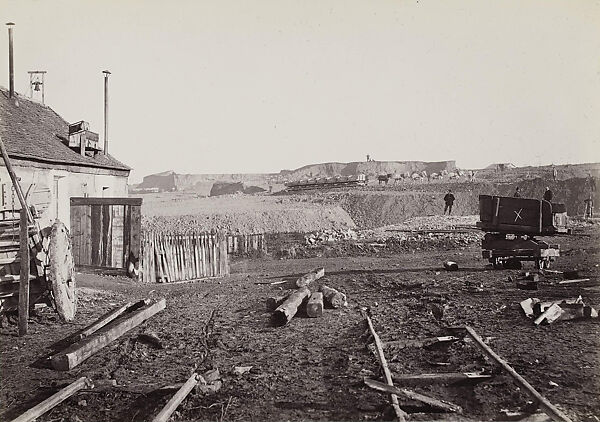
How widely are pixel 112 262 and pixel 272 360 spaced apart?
10512 mm

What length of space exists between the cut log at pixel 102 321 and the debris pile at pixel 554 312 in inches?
332

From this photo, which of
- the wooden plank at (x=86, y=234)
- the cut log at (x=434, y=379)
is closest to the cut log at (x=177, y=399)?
the cut log at (x=434, y=379)

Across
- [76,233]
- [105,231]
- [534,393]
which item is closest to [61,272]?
[105,231]

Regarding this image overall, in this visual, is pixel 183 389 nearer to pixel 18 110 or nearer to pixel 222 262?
pixel 222 262

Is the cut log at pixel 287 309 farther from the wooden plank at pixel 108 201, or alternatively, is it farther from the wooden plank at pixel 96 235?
the wooden plank at pixel 96 235

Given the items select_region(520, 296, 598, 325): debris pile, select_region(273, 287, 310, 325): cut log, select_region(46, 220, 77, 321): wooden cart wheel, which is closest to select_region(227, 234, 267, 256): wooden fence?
select_region(273, 287, 310, 325): cut log

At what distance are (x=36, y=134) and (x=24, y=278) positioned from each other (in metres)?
10.7

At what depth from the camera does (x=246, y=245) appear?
23578 millimetres

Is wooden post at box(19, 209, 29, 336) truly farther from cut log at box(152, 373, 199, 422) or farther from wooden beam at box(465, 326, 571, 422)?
wooden beam at box(465, 326, 571, 422)

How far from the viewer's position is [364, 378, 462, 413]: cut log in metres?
6.04

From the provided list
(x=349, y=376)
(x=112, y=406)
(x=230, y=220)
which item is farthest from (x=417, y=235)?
(x=112, y=406)

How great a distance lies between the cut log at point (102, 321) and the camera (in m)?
9.16

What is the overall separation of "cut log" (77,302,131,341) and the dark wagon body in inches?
432

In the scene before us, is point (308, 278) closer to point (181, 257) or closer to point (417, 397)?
point (181, 257)
